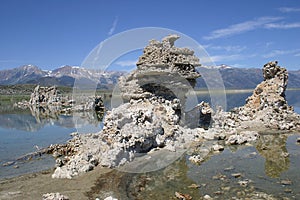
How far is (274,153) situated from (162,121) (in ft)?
24.3

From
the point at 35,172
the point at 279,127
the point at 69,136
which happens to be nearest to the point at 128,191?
the point at 35,172

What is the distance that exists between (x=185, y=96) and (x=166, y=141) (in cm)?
598

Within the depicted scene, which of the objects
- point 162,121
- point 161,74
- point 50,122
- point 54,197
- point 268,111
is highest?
point 161,74

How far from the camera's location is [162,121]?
67.2 feet

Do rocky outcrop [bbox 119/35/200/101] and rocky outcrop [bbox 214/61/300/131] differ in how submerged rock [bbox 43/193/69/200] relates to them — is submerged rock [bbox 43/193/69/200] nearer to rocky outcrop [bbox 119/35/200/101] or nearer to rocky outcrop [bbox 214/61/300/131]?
rocky outcrop [bbox 119/35/200/101]

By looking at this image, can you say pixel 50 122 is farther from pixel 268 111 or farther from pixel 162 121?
pixel 268 111

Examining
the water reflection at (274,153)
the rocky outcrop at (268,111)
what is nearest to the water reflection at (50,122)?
the rocky outcrop at (268,111)

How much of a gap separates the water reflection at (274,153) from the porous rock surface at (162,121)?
1053mm

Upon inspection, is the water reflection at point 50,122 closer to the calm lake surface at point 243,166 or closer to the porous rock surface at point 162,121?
the calm lake surface at point 243,166

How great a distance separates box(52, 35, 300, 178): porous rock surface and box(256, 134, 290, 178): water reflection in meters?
1.05

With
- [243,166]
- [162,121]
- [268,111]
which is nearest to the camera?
[243,166]

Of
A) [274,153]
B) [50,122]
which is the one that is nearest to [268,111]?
[274,153]

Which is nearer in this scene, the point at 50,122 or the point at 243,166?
the point at 243,166

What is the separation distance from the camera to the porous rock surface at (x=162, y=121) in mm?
16078
